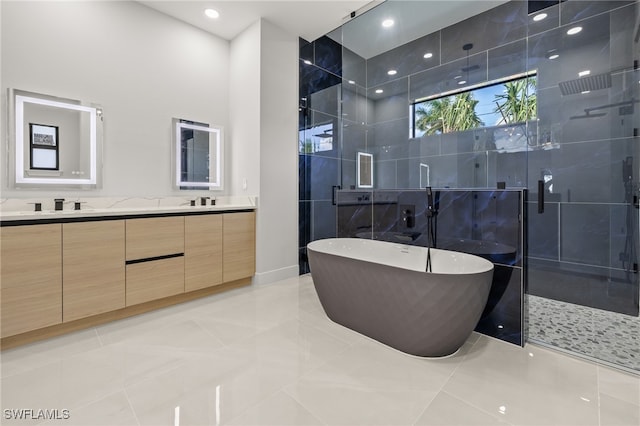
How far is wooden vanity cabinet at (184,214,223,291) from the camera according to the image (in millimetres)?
2734

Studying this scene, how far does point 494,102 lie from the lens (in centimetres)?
286

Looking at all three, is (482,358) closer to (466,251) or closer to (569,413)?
(569,413)

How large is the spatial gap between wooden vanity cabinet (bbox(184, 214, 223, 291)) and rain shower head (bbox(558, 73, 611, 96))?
138 inches

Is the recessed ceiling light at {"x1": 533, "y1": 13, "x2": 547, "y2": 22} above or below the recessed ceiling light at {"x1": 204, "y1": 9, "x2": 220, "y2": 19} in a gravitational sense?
below

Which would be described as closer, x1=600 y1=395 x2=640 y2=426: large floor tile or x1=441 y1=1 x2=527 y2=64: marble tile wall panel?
x1=600 y1=395 x2=640 y2=426: large floor tile

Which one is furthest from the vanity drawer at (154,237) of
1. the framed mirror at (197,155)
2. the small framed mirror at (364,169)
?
the small framed mirror at (364,169)

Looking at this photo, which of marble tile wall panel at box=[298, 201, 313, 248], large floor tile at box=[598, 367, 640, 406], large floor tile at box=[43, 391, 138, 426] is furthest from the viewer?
marble tile wall panel at box=[298, 201, 313, 248]

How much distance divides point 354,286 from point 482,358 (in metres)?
0.91

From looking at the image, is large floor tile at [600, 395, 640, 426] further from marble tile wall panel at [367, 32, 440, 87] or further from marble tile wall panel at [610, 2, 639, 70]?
marble tile wall panel at [367, 32, 440, 87]

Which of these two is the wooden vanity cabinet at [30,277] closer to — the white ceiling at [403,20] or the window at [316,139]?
the window at [316,139]

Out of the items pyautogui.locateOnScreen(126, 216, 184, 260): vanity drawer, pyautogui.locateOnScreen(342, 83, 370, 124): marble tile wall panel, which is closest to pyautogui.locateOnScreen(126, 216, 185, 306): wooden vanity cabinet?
pyautogui.locateOnScreen(126, 216, 184, 260): vanity drawer

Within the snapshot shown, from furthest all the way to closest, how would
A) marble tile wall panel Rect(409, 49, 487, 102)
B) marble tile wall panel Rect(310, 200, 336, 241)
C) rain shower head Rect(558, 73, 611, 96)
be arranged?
marble tile wall panel Rect(310, 200, 336, 241)
marble tile wall panel Rect(409, 49, 487, 102)
rain shower head Rect(558, 73, 611, 96)

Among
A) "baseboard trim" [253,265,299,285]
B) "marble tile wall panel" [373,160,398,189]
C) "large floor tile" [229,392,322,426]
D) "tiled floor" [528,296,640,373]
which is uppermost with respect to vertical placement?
"marble tile wall panel" [373,160,398,189]

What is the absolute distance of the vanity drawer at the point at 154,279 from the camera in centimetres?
240
